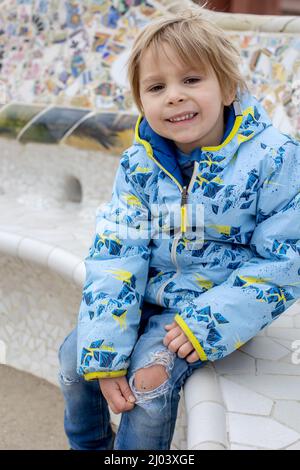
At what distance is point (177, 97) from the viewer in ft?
4.77

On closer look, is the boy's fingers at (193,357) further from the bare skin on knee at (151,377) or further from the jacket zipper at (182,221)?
the jacket zipper at (182,221)

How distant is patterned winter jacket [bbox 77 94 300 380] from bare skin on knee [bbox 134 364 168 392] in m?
0.06

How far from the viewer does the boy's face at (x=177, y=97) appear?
1.45 metres

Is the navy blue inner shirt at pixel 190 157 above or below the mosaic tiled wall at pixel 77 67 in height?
above

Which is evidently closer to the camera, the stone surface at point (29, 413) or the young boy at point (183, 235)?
the young boy at point (183, 235)

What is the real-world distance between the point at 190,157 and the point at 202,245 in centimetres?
20

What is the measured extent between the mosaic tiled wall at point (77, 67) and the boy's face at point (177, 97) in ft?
3.94

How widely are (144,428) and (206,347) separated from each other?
21 cm

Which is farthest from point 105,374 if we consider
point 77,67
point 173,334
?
point 77,67

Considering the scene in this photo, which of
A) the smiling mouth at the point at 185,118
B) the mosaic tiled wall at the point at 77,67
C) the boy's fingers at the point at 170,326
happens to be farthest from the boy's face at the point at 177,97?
the mosaic tiled wall at the point at 77,67

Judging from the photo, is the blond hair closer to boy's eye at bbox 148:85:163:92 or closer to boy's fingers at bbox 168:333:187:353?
boy's eye at bbox 148:85:163:92

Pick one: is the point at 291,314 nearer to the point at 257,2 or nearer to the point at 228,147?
the point at 228,147
